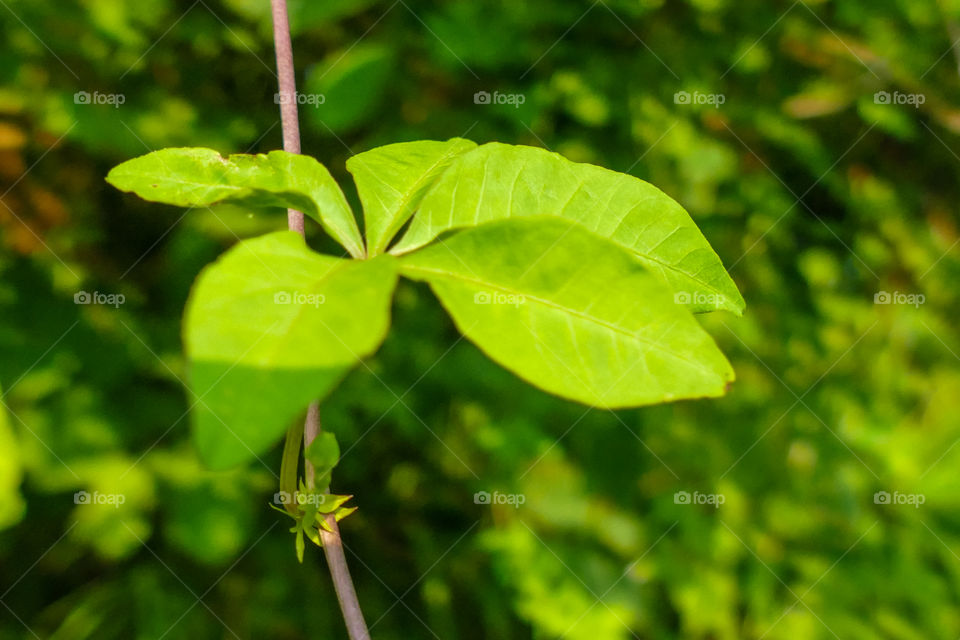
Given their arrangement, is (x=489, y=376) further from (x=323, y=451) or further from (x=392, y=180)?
(x=323, y=451)

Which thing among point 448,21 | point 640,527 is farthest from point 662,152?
point 640,527

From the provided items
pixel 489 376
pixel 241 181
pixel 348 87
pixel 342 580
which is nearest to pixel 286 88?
pixel 241 181

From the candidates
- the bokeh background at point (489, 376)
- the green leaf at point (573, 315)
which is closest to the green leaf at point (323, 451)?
the green leaf at point (573, 315)

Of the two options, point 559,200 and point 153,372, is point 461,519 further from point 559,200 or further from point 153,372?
point 559,200

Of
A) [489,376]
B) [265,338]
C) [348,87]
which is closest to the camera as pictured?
[265,338]

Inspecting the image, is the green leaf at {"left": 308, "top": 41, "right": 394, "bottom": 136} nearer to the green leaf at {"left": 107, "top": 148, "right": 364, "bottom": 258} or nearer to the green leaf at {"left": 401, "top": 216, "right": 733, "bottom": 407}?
the green leaf at {"left": 107, "top": 148, "right": 364, "bottom": 258}

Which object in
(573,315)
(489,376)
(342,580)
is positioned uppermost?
(573,315)
